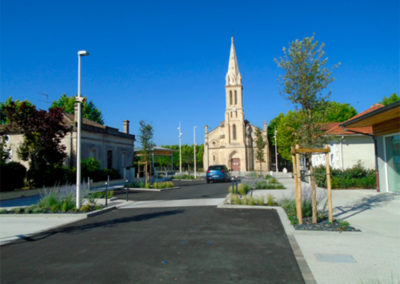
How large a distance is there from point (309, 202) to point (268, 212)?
4.80 feet

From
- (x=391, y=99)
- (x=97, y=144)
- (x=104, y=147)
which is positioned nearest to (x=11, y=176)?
(x=97, y=144)

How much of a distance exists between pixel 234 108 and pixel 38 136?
4353cm

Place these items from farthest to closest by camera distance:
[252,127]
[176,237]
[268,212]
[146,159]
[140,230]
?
1. [252,127]
2. [146,159]
3. [268,212]
4. [140,230]
5. [176,237]

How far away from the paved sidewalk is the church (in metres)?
47.9

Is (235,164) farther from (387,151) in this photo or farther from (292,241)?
(292,241)

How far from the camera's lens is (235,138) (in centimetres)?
5756

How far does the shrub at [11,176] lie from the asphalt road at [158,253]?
431 inches

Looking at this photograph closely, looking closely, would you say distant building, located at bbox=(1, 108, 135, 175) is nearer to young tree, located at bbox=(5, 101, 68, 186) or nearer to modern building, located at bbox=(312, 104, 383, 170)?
young tree, located at bbox=(5, 101, 68, 186)

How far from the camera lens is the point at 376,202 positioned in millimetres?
11406

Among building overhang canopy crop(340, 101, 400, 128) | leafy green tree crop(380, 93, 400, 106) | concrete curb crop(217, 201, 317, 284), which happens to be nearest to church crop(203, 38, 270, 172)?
leafy green tree crop(380, 93, 400, 106)

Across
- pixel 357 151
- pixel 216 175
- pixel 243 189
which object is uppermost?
pixel 357 151

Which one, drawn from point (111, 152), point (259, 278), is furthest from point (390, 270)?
point (111, 152)

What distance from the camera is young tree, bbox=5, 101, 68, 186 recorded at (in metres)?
17.8

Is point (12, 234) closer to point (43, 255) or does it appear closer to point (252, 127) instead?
point (43, 255)
